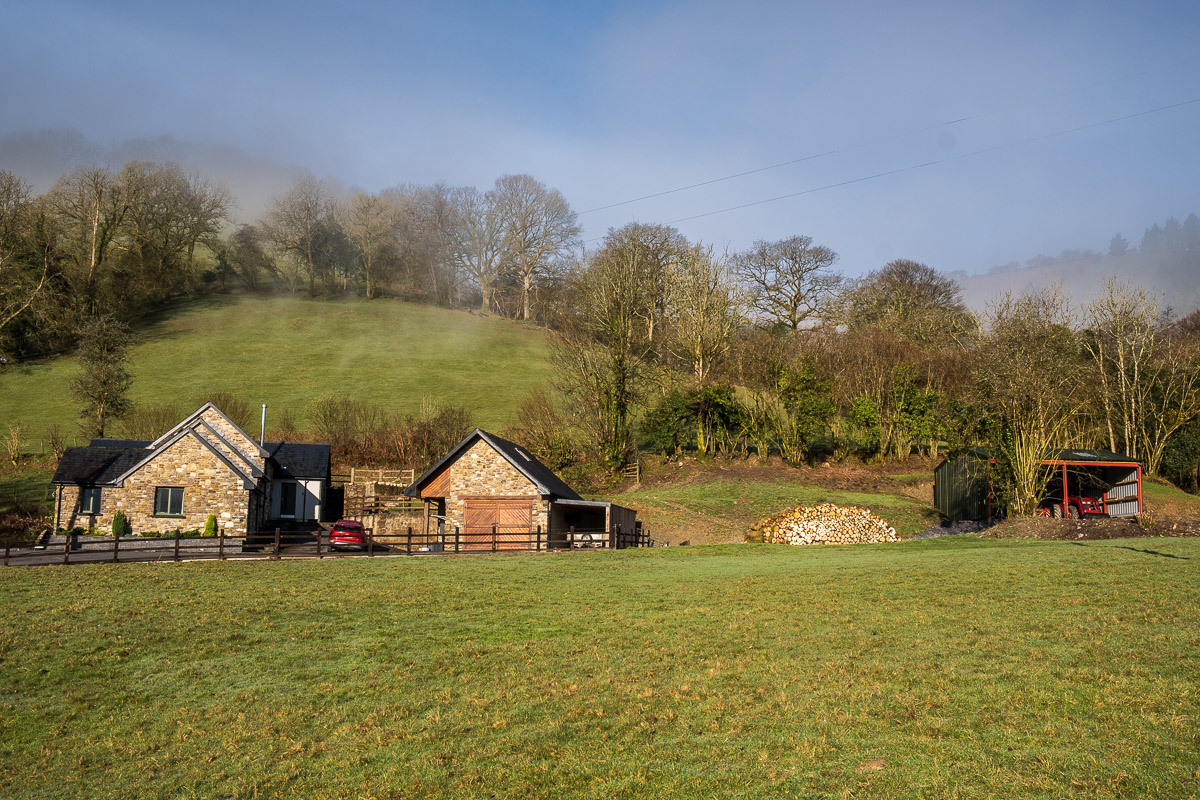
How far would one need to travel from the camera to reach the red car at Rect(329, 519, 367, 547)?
31156 millimetres

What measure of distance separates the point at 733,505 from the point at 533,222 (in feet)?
166

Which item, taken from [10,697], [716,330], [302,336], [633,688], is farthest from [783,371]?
[302,336]

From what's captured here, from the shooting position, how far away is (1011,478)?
1141 inches

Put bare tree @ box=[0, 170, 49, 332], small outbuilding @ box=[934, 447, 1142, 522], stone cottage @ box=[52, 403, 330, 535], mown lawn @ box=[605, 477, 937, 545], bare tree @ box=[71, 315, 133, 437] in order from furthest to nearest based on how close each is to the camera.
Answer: bare tree @ box=[0, 170, 49, 332], bare tree @ box=[71, 315, 133, 437], mown lawn @ box=[605, 477, 937, 545], stone cottage @ box=[52, 403, 330, 535], small outbuilding @ box=[934, 447, 1142, 522]

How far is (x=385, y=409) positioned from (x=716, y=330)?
23545 millimetres

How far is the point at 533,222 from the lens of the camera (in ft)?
267

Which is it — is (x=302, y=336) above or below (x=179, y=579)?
above

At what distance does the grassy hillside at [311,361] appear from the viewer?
5741cm

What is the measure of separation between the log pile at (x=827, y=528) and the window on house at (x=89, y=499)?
27.9 metres

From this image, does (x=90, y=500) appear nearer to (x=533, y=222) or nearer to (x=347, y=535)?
(x=347, y=535)

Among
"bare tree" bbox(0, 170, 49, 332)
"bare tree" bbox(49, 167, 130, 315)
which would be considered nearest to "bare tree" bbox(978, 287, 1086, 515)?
"bare tree" bbox(0, 170, 49, 332)

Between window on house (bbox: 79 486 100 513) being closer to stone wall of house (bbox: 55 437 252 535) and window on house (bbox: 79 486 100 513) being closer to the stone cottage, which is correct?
the stone cottage

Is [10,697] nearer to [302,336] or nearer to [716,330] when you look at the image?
[716,330]

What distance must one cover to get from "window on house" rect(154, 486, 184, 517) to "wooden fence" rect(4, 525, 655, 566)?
209 cm
